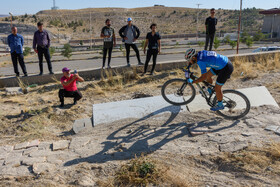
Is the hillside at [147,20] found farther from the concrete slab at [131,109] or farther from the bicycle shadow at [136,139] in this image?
the bicycle shadow at [136,139]

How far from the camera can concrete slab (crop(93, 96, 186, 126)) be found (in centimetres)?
579

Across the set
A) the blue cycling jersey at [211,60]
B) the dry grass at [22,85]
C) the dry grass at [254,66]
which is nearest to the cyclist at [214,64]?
the blue cycling jersey at [211,60]

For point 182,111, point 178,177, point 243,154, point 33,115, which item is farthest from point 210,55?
point 33,115

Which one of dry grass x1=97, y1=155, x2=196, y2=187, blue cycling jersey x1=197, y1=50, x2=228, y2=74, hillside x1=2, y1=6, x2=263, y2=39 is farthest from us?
hillside x1=2, y1=6, x2=263, y2=39

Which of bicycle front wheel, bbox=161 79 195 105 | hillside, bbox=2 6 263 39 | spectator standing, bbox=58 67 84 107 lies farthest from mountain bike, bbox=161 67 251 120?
hillside, bbox=2 6 263 39

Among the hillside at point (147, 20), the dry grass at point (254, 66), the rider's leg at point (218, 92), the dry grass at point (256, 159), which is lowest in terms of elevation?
the dry grass at point (256, 159)

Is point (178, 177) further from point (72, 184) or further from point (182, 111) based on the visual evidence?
point (182, 111)

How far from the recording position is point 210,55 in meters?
4.92

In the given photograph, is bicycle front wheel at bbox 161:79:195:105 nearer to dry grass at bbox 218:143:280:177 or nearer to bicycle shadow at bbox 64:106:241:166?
bicycle shadow at bbox 64:106:241:166

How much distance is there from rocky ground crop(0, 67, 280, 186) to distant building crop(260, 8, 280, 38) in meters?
44.2

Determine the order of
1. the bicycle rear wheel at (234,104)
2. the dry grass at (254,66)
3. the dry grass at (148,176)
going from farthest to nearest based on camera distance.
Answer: the dry grass at (254,66), the bicycle rear wheel at (234,104), the dry grass at (148,176)

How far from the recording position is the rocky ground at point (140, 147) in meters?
3.55

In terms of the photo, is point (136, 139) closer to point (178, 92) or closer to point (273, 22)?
point (178, 92)

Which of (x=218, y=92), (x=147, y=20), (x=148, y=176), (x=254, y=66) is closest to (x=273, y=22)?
(x=254, y=66)
